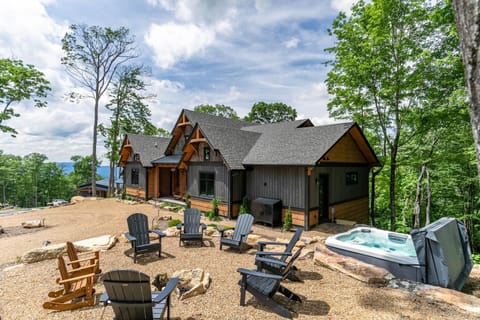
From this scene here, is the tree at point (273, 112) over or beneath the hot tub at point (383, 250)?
over

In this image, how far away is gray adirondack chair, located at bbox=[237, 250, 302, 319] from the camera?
3375mm

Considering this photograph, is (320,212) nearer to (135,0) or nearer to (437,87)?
(437,87)

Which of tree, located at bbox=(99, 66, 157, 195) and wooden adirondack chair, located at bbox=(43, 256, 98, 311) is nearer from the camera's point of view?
wooden adirondack chair, located at bbox=(43, 256, 98, 311)

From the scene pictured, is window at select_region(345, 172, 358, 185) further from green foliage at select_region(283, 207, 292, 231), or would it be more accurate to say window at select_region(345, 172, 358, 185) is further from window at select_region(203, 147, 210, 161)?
window at select_region(203, 147, 210, 161)

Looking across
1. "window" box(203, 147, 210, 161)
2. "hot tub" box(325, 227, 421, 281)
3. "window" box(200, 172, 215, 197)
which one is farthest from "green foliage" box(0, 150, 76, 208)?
"hot tub" box(325, 227, 421, 281)

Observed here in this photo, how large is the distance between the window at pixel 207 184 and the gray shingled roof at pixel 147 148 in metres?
5.41

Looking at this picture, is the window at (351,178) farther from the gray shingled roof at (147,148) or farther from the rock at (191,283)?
the gray shingled roof at (147,148)

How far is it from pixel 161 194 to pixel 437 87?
52.7ft

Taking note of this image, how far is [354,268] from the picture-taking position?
15.5ft

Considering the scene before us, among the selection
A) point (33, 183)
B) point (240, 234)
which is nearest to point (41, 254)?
point (240, 234)

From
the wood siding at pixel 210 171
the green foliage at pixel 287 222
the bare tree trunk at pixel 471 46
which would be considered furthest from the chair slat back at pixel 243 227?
the bare tree trunk at pixel 471 46

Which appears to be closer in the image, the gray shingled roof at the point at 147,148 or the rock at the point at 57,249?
the rock at the point at 57,249

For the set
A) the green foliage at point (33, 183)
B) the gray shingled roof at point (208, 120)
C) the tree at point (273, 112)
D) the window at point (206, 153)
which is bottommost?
the green foliage at point (33, 183)

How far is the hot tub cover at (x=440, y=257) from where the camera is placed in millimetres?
4270
